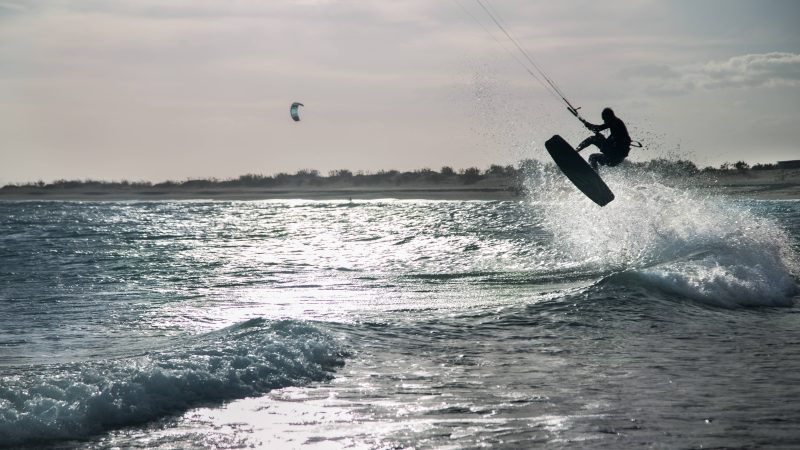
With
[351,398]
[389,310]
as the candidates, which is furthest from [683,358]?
[389,310]

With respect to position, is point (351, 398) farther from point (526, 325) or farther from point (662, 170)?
point (662, 170)

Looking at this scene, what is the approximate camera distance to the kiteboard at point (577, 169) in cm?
1691

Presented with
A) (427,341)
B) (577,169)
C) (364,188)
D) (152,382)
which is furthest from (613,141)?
(364,188)

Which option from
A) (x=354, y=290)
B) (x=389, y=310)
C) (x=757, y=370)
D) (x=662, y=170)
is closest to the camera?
(x=757, y=370)

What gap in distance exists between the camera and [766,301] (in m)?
12.7

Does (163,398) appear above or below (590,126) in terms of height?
below

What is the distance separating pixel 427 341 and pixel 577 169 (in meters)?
8.42

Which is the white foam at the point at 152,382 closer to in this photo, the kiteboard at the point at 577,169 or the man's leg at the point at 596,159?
the man's leg at the point at 596,159

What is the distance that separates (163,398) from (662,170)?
121ft

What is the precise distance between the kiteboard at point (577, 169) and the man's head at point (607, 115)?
1.08m

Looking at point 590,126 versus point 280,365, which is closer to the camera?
point 280,365

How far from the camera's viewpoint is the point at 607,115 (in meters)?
15.9

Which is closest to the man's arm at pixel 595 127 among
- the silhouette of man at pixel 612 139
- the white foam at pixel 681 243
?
the silhouette of man at pixel 612 139

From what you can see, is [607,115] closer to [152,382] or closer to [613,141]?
[613,141]
